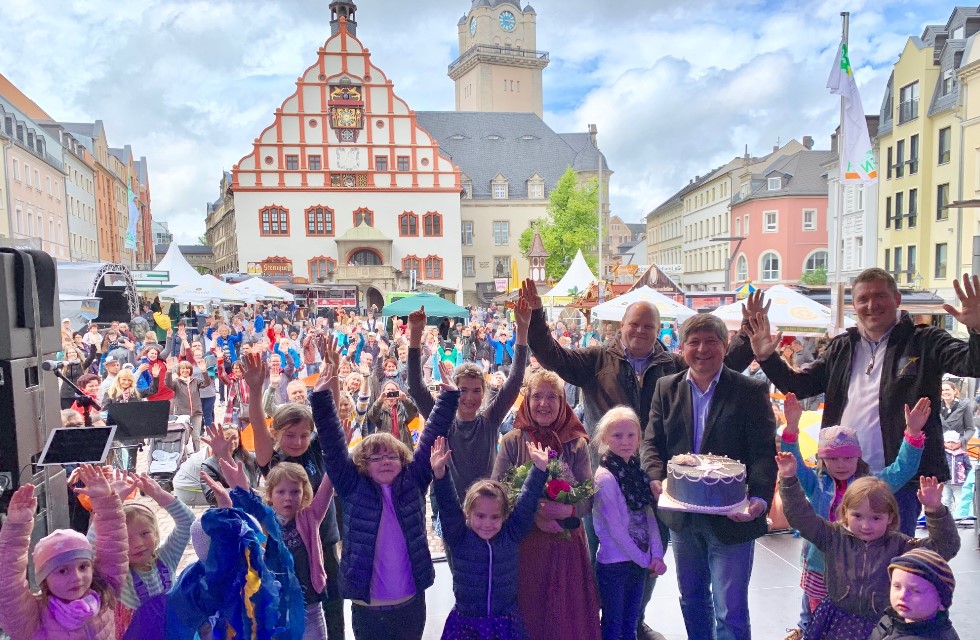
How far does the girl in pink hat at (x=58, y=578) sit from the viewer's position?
260 cm

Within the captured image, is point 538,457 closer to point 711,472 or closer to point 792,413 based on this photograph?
point 711,472

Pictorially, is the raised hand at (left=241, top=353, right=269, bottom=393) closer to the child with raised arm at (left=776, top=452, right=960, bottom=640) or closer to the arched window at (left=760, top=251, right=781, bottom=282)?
the child with raised arm at (left=776, top=452, right=960, bottom=640)

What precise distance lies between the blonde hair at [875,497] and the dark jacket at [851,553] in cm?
9

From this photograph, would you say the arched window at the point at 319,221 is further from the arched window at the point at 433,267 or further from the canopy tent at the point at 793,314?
the canopy tent at the point at 793,314

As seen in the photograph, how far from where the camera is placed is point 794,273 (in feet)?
167

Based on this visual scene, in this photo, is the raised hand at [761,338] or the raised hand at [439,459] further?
the raised hand at [761,338]

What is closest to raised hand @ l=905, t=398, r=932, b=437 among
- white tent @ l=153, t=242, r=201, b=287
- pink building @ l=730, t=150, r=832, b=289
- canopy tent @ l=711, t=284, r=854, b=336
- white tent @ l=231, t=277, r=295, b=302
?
canopy tent @ l=711, t=284, r=854, b=336

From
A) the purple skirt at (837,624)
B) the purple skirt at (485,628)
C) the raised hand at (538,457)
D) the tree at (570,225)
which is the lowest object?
the purple skirt at (485,628)

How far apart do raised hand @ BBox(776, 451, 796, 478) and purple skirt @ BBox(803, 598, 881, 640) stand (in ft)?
2.22

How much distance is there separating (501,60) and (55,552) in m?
85.5

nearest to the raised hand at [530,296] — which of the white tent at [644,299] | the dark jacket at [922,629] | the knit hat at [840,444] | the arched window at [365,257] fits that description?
the knit hat at [840,444]

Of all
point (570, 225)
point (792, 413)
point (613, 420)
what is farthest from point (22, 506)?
point (570, 225)

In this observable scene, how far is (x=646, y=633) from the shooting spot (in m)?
4.01

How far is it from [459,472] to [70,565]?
212cm
